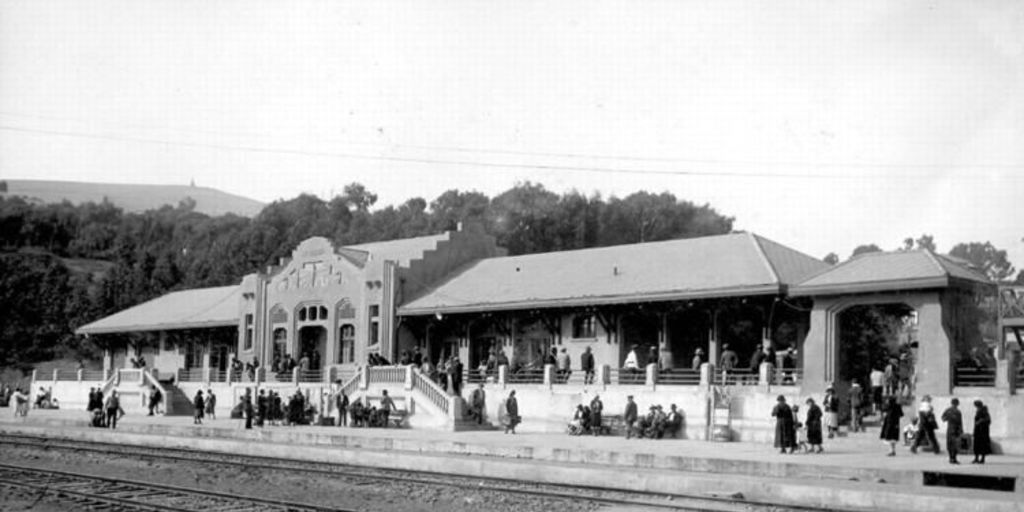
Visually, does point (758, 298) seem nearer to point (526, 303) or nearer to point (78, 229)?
point (526, 303)

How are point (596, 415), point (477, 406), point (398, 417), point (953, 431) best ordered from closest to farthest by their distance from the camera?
point (953, 431)
point (596, 415)
point (477, 406)
point (398, 417)

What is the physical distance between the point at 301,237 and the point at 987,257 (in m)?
62.9

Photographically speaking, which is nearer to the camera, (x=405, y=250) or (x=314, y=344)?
(x=405, y=250)

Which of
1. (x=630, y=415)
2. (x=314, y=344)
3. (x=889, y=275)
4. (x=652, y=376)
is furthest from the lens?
(x=314, y=344)

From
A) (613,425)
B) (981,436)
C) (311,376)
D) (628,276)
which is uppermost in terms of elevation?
(628,276)

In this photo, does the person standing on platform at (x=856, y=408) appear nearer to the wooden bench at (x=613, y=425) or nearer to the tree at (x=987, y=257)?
the wooden bench at (x=613, y=425)

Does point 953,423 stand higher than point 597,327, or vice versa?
point 597,327

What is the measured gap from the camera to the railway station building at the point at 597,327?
29250mm

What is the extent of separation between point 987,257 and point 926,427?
85.4m

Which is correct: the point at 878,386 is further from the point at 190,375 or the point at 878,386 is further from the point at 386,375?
the point at 190,375

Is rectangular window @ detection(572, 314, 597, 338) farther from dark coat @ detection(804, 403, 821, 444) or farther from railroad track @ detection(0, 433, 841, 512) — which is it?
railroad track @ detection(0, 433, 841, 512)

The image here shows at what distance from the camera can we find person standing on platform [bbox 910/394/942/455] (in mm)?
24141

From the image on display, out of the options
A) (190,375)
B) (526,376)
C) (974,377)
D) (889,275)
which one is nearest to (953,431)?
(974,377)

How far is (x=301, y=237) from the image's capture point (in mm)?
100250
